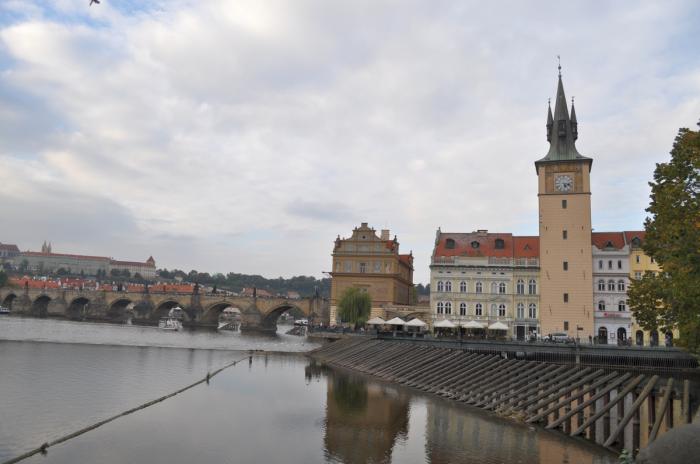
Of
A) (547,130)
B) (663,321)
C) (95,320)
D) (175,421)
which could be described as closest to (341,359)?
(175,421)

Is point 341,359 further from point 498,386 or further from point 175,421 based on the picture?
point 175,421

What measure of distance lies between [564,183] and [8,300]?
426 ft

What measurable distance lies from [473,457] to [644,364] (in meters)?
32.4

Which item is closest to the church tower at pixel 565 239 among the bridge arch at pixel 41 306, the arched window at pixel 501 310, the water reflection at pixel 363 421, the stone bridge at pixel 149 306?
the arched window at pixel 501 310

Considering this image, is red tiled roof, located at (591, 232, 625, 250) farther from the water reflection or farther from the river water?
the water reflection

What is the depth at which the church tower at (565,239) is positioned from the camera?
57766 mm

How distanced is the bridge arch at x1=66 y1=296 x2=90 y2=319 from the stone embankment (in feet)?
310

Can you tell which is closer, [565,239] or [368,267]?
[565,239]

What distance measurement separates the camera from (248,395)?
1195 inches

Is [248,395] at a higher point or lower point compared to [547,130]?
lower

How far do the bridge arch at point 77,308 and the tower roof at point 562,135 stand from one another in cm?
10308

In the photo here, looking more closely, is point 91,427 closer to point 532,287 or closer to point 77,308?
point 532,287

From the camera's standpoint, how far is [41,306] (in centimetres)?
12950

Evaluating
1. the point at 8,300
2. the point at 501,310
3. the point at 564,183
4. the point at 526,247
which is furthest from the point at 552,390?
the point at 8,300
